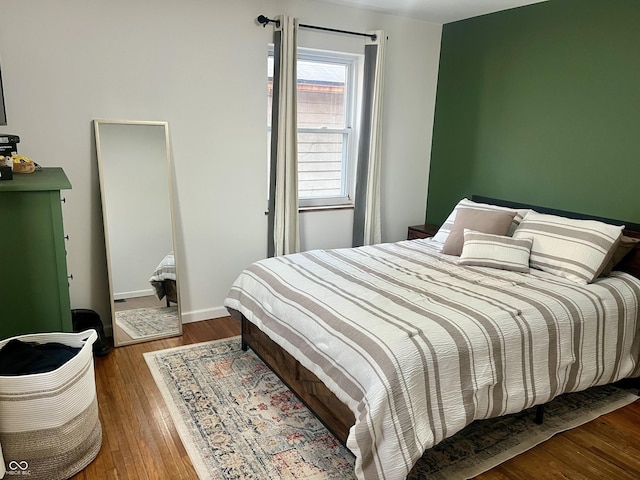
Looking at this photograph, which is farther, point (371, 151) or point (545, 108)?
point (371, 151)

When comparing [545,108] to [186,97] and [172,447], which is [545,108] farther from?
[172,447]

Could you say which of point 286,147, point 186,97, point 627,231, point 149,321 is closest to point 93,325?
point 149,321

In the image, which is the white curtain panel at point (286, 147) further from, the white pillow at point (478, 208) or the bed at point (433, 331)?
the white pillow at point (478, 208)

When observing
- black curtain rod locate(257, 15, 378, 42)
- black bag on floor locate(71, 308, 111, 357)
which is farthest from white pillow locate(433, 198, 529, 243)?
black bag on floor locate(71, 308, 111, 357)

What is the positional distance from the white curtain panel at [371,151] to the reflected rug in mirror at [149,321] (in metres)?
1.64

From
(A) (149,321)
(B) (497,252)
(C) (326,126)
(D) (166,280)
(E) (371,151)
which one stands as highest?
(C) (326,126)

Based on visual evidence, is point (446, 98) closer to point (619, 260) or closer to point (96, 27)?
point (619, 260)

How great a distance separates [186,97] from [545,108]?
2571 mm

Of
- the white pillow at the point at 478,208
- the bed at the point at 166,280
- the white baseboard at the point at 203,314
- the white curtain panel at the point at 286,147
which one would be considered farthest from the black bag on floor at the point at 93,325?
the white pillow at the point at 478,208

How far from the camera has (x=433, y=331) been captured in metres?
1.97

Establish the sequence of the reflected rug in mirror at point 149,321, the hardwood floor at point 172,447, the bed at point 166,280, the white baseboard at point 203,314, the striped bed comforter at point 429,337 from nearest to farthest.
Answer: the striped bed comforter at point 429,337 < the hardwood floor at point 172,447 < the reflected rug in mirror at point 149,321 < the bed at point 166,280 < the white baseboard at point 203,314

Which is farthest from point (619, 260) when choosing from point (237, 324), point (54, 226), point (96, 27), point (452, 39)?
point (96, 27)

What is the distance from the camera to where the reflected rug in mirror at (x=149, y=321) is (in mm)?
3214

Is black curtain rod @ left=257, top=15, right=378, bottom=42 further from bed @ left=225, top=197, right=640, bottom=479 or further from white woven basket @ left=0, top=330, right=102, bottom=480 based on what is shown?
white woven basket @ left=0, top=330, right=102, bottom=480
